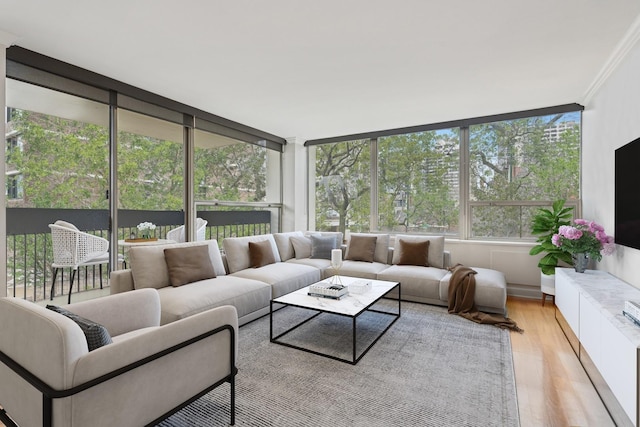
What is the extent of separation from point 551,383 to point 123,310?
289 centimetres

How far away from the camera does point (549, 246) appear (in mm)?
3666

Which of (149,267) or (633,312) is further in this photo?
(149,267)

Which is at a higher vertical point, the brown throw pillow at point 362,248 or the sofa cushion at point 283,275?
the brown throw pillow at point 362,248

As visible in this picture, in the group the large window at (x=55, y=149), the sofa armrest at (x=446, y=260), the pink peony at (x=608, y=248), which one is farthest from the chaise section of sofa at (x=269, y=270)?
the pink peony at (x=608, y=248)

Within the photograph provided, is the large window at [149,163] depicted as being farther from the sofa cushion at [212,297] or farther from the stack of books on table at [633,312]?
the stack of books on table at [633,312]

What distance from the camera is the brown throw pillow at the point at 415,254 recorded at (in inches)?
170

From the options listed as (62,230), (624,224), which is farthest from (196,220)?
(624,224)

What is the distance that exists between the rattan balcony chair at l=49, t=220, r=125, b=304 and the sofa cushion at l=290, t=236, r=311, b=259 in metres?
2.47

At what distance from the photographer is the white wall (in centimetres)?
251

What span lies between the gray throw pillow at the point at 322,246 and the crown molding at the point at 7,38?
3.76 meters

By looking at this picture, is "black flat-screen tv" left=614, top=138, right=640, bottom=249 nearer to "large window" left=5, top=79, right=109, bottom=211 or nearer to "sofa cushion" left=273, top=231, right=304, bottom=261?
"sofa cushion" left=273, top=231, right=304, bottom=261

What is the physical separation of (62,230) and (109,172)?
74 cm

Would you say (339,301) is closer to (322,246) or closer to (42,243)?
(322,246)

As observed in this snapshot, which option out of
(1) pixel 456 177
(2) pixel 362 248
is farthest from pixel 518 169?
(2) pixel 362 248
